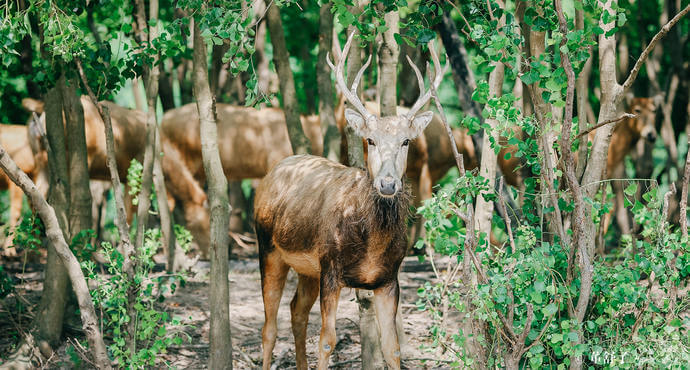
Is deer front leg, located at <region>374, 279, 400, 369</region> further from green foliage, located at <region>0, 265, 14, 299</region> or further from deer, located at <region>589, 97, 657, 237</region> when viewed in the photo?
deer, located at <region>589, 97, 657, 237</region>

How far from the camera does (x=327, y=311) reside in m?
6.07

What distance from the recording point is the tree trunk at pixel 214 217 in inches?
269

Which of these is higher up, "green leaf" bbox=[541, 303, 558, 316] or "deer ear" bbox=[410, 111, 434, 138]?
"deer ear" bbox=[410, 111, 434, 138]

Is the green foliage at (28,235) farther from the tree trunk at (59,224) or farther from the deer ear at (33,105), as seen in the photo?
the deer ear at (33,105)

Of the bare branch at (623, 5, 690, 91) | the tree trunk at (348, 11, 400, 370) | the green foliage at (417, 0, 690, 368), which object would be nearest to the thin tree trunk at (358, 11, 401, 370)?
the tree trunk at (348, 11, 400, 370)

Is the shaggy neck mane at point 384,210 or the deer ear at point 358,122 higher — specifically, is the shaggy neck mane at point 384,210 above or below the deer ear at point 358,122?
below

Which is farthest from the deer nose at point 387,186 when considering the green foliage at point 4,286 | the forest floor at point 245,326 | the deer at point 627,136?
the deer at point 627,136

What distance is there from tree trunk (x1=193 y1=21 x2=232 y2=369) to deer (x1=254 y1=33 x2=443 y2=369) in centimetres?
52

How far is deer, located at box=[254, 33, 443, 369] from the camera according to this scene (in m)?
5.91

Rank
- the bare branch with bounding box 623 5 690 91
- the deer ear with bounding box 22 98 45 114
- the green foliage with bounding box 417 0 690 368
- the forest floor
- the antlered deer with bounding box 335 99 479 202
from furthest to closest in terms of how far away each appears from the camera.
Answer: the antlered deer with bounding box 335 99 479 202
the deer ear with bounding box 22 98 45 114
the forest floor
the green foliage with bounding box 417 0 690 368
the bare branch with bounding box 623 5 690 91

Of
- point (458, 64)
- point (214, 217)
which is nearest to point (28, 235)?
point (214, 217)

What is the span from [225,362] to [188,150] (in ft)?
20.4

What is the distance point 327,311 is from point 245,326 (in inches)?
114

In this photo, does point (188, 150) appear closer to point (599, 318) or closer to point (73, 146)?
point (73, 146)
